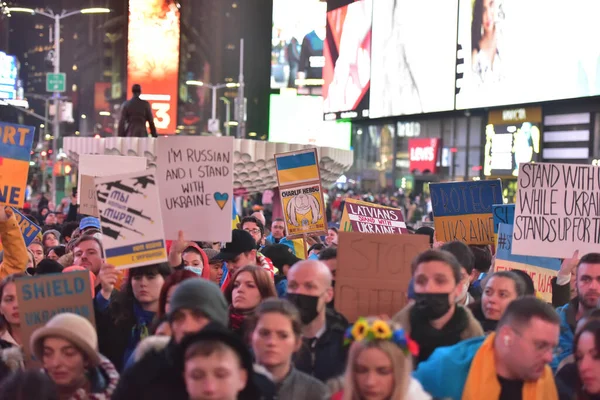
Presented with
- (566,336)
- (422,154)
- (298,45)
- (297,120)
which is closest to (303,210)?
A: (566,336)

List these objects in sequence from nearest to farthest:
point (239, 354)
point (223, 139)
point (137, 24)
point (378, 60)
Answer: point (239, 354), point (223, 139), point (378, 60), point (137, 24)

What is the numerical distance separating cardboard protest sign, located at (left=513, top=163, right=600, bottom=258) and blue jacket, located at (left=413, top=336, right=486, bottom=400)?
359 cm

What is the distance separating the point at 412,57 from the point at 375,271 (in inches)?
1360

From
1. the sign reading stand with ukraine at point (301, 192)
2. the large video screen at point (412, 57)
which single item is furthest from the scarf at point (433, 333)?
the large video screen at point (412, 57)

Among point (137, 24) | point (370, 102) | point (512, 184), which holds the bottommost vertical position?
point (512, 184)

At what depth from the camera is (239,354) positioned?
15.0 ft

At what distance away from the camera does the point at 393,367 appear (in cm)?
466

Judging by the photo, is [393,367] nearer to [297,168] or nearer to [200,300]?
[200,300]


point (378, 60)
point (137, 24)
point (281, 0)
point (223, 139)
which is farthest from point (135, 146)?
point (281, 0)

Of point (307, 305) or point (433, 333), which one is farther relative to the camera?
point (307, 305)

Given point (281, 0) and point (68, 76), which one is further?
point (68, 76)

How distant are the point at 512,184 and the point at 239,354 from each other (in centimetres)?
3119

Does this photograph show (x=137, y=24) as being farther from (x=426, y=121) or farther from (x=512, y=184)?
(x=512, y=184)

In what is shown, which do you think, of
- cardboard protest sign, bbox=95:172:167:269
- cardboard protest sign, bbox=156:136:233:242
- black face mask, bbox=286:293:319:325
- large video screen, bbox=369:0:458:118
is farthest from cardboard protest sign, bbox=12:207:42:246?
large video screen, bbox=369:0:458:118
